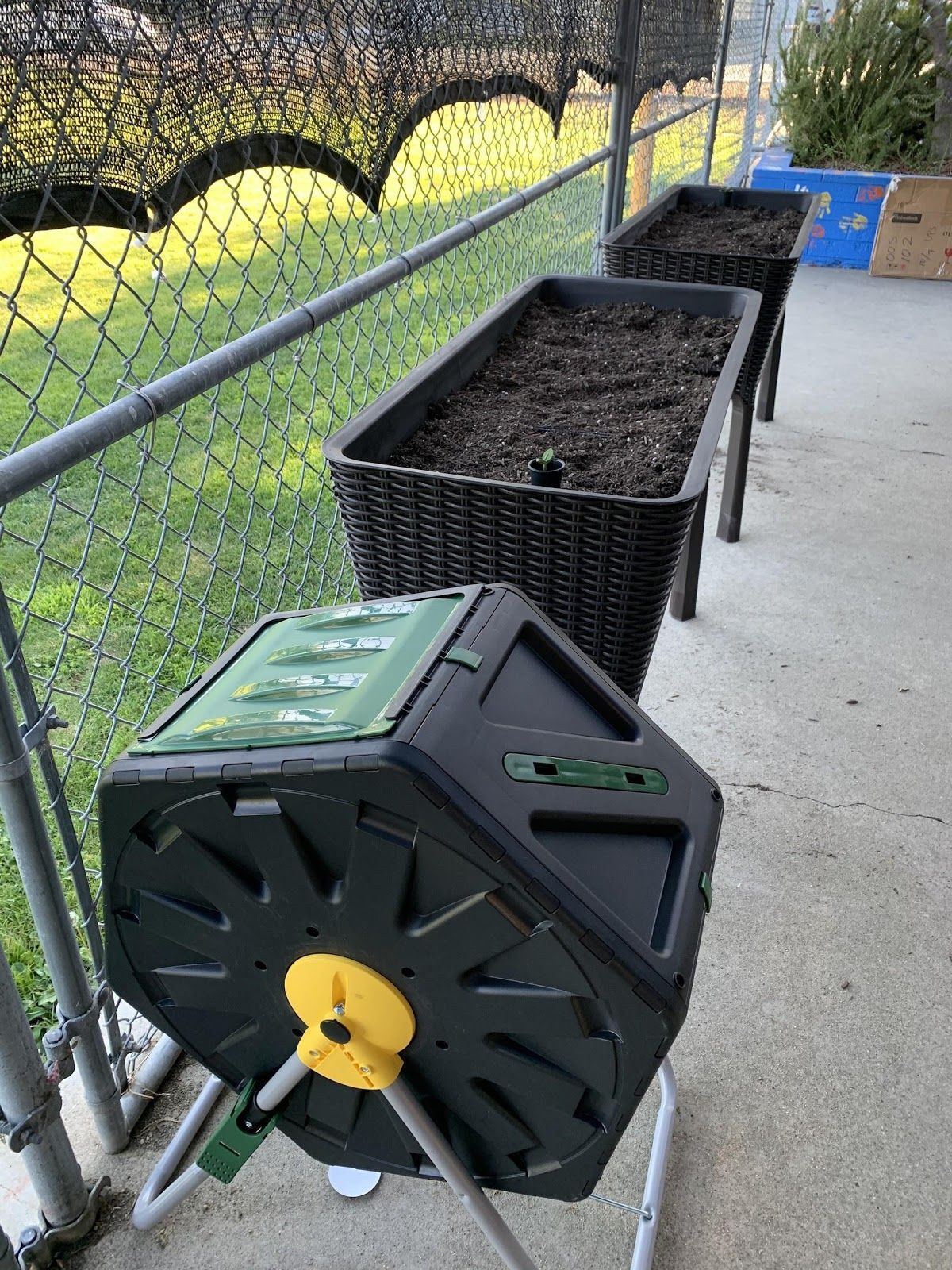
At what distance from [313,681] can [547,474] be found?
79 centimetres

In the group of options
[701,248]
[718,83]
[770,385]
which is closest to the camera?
[701,248]

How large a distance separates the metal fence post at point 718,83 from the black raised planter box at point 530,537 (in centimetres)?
501

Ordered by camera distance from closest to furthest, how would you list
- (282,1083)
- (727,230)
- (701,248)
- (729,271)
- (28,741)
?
(282,1083) < (28,741) < (729,271) < (701,248) < (727,230)

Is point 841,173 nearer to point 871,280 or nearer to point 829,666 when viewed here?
point 871,280

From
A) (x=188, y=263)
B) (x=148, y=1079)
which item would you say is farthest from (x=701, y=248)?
(x=148, y=1079)

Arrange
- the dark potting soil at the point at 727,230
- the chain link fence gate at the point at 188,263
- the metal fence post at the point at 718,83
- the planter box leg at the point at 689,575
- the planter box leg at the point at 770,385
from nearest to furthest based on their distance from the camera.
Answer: the chain link fence gate at the point at 188,263 → the planter box leg at the point at 689,575 → the dark potting soil at the point at 727,230 → the planter box leg at the point at 770,385 → the metal fence post at the point at 718,83

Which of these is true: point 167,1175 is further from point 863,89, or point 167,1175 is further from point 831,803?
point 863,89

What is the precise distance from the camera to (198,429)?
4328 millimetres

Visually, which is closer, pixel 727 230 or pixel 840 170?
pixel 727 230

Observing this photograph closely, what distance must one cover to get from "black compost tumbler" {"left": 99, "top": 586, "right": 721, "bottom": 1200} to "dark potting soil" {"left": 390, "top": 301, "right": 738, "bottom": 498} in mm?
764

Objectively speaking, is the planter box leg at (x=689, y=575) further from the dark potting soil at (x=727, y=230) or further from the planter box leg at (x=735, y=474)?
the dark potting soil at (x=727, y=230)

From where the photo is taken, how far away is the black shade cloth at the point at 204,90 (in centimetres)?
112

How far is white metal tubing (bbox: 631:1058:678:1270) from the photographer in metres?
1.48

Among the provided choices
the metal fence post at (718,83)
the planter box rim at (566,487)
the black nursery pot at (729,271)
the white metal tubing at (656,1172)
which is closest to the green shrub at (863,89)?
the metal fence post at (718,83)
